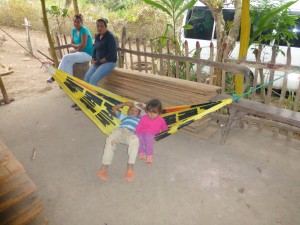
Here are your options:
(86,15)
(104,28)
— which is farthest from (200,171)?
(86,15)

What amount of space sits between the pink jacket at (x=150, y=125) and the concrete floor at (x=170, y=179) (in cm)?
43

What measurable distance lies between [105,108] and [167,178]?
1.26 meters

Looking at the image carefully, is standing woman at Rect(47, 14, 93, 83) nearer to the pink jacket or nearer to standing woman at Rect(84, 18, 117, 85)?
standing woman at Rect(84, 18, 117, 85)

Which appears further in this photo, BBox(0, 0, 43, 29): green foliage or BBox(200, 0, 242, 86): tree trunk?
BBox(0, 0, 43, 29): green foliage

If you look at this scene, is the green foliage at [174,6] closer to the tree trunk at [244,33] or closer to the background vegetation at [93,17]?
the tree trunk at [244,33]

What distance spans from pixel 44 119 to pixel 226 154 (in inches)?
121

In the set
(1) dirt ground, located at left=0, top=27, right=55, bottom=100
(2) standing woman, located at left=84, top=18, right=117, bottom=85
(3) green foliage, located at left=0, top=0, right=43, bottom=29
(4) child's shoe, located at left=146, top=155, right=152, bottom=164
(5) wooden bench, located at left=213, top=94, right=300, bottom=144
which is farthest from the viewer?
(3) green foliage, located at left=0, top=0, right=43, bottom=29

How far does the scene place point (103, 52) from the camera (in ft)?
13.5

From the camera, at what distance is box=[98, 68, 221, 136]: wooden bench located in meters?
3.30

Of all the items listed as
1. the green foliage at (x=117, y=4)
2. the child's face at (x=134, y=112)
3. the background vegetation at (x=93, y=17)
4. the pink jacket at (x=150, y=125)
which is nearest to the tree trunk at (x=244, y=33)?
the pink jacket at (x=150, y=125)

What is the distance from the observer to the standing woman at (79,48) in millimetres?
4325

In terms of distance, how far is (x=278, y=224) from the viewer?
6.95ft

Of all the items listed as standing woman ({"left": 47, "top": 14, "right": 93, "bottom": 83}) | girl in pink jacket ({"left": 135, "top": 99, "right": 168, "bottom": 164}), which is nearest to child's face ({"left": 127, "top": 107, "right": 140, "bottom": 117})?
girl in pink jacket ({"left": 135, "top": 99, "right": 168, "bottom": 164})

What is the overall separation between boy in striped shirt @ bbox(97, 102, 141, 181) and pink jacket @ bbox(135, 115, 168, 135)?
0.08m
